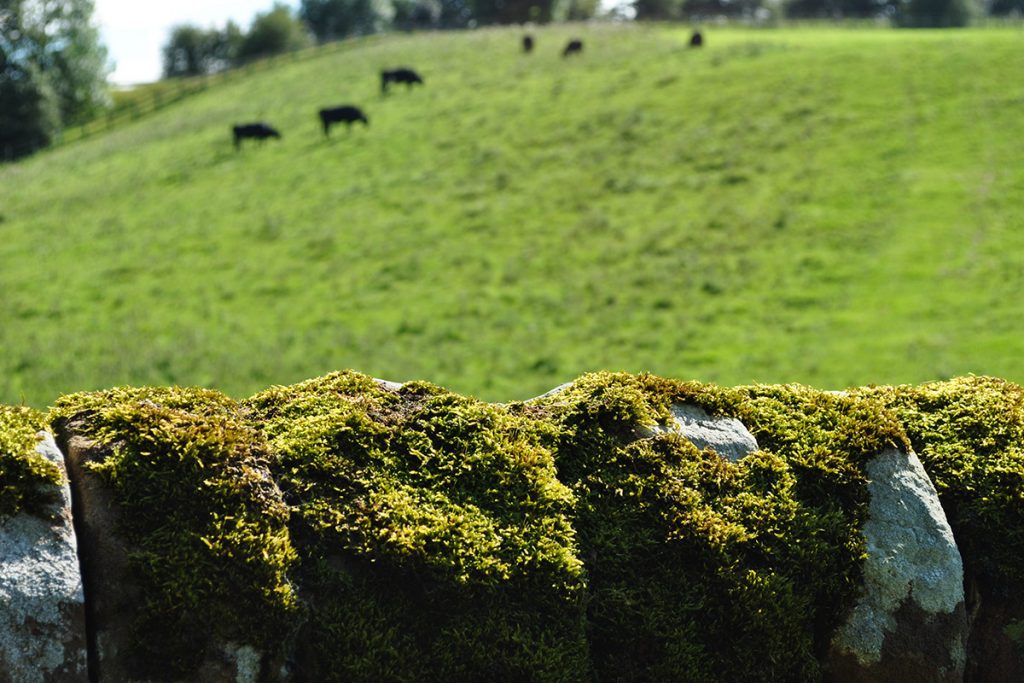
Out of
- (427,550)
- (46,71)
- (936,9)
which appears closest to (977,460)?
(427,550)

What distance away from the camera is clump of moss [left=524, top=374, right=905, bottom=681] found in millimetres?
5621

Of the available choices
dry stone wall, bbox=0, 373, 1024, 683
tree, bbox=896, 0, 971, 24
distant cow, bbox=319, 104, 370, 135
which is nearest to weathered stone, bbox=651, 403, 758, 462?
dry stone wall, bbox=0, 373, 1024, 683

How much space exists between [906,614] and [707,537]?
55.9 inches

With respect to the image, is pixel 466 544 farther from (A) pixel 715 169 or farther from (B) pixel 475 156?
(B) pixel 475 156

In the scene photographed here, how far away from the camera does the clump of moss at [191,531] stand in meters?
4.80

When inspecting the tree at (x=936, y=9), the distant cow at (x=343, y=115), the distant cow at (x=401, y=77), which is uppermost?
the tree at (x=936, y=9)

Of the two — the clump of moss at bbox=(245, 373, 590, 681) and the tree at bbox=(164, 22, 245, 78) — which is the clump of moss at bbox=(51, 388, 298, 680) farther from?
the tree at bbox=(164, 22, 245, 78)

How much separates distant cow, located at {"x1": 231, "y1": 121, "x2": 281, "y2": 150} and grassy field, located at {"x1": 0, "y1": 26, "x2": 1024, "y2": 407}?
2.23 feet

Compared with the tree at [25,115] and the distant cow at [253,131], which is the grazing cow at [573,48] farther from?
the tree at [25,115]

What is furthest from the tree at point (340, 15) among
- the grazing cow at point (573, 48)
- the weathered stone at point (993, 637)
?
the weathered stone at point (993, 637)

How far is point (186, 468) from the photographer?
17.0 feet

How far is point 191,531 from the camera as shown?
500cm

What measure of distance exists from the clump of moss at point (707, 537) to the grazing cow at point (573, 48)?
50.1m

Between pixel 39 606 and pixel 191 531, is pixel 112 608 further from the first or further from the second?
pixel 191 531
